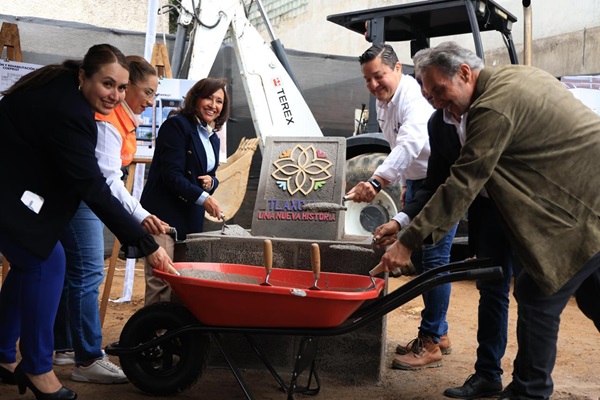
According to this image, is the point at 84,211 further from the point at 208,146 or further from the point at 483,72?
the point at 483,72

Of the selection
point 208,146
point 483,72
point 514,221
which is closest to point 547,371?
point 514,221

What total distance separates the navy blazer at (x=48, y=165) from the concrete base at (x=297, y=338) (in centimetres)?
93

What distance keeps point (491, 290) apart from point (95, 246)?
1.99 metres

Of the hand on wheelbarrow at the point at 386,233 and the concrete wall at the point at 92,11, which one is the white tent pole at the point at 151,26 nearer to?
the hand on wheelbarrow at the point at 386,233

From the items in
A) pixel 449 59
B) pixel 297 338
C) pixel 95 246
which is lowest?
pixel 297 338

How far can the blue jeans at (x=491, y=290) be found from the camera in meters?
3.57

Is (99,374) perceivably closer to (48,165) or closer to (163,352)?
(163,352)

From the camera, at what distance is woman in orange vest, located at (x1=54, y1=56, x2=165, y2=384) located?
3494mm

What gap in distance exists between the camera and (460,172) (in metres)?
2.88

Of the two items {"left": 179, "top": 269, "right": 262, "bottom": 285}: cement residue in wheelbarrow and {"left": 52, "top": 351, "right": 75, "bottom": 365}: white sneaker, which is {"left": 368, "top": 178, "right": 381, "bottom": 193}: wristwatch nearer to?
{"left": 179, "top": 269, "right": 262, "bottom": 285}: cement residue in wheelbarrow

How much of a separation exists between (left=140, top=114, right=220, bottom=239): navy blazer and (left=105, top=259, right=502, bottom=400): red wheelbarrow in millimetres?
542

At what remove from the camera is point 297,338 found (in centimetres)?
401

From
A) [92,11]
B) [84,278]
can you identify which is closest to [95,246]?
[84,278]

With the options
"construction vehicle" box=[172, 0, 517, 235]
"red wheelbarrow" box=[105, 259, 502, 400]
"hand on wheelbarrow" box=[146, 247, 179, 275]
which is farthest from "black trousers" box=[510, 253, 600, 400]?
"construction vehicle" box=[172, 0, 517, 235]
